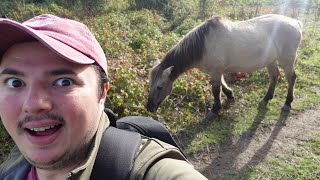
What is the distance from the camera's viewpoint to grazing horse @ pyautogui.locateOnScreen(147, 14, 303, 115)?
5750mm

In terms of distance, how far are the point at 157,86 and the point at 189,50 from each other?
853 millimetres

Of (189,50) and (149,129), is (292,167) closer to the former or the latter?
(189,50)

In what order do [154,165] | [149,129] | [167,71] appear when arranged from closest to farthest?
[154,165] → [149,129] → [167,71]

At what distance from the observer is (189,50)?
226 inches

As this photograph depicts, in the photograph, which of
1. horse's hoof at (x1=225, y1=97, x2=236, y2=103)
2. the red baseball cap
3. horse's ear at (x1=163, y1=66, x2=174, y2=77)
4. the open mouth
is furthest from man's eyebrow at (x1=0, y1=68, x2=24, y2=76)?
horse's hoof at (x1=225, y1=97, x2=236, y2=103)

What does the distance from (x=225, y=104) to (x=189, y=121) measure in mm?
1061

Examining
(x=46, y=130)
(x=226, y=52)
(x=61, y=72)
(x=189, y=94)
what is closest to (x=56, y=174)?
(x=46, y=130)

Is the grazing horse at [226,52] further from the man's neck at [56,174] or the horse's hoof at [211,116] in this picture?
the man's neck at [56,174]

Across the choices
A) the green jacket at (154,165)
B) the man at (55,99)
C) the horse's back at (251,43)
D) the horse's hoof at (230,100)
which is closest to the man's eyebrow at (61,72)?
the man at (55,99)

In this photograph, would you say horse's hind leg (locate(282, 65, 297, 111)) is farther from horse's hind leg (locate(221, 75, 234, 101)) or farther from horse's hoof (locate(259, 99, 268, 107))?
horse's hind leg (locate(221, 75, 234, 101))

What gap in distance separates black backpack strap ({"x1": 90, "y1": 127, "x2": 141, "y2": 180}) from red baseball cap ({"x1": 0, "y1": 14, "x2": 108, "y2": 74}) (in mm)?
350

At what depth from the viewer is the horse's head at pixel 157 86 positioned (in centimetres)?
564

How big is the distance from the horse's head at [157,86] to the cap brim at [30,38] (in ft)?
13.8

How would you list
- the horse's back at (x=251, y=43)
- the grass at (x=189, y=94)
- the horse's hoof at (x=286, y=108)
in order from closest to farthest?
the grass at (x=189, y=94) → the horse's back at (x=251, y=43) → the horse's hoof at (x=286, y=108)
